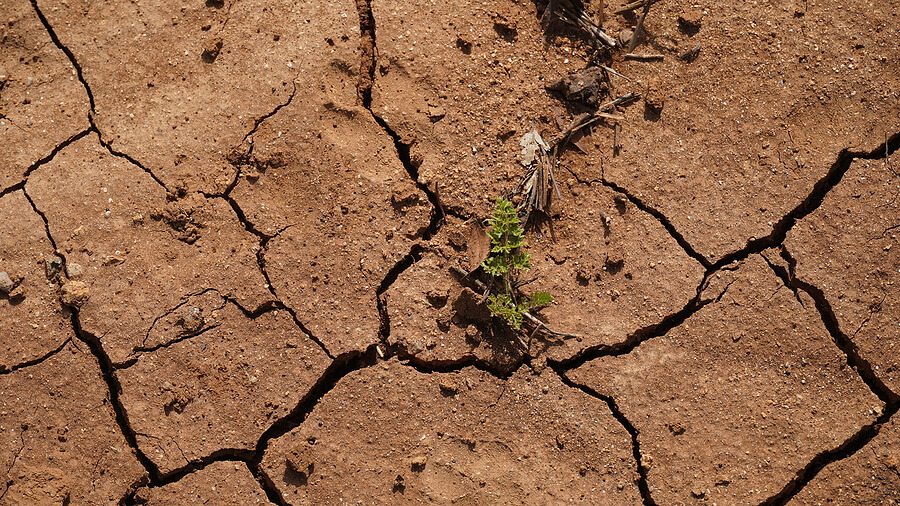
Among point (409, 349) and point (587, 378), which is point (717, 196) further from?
point (409, 349)

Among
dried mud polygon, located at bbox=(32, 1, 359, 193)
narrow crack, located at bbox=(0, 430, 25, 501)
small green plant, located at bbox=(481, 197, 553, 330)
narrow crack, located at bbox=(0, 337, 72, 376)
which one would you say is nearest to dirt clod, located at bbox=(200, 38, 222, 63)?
dried mud polygon, located at bbox=(32, 1, 359, 193)

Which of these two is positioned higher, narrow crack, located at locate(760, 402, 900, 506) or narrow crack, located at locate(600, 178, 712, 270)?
narrow crack, located at locate(600, 178, 712, 270)

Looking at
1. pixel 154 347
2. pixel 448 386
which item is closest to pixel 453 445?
pixel 448 386

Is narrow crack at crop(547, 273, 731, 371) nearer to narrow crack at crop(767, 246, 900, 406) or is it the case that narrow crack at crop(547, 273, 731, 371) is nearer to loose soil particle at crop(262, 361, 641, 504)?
→ loose soil particle at crop(262, 361, 641, 504)

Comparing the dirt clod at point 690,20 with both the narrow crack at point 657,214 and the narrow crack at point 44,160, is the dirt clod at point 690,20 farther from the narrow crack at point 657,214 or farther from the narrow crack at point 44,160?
the narrow crack at point 44,160

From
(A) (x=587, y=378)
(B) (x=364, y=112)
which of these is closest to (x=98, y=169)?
(B) (x=364, y=112)

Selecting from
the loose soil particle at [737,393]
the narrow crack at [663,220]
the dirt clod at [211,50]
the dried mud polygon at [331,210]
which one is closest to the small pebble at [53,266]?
the dried mud polygon at [331,210]

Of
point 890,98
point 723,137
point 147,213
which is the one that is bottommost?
point 147,213
